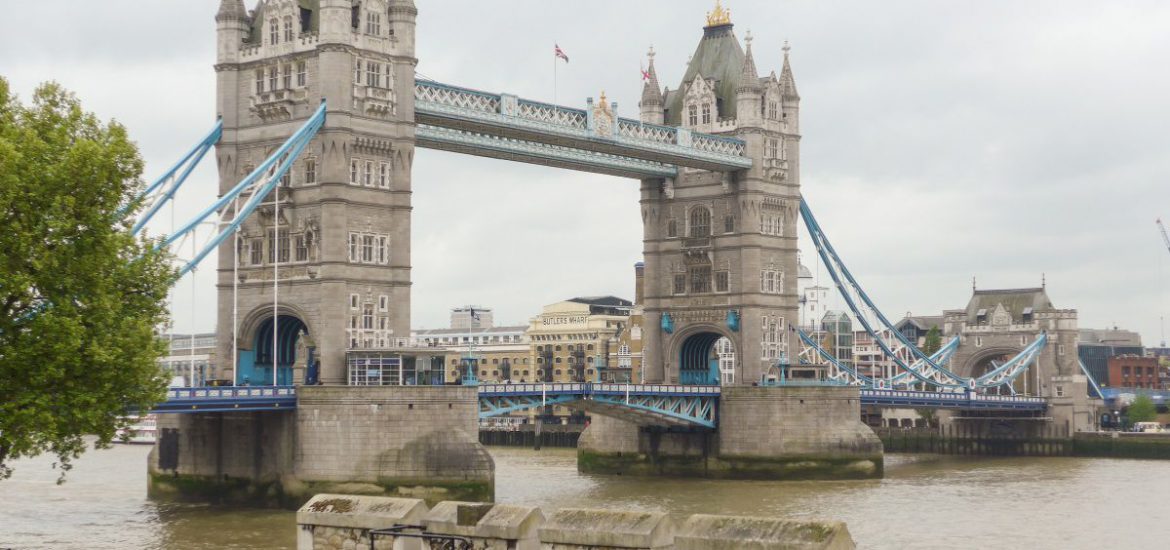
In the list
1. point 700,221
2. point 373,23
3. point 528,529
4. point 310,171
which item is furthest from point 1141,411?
point 528,529

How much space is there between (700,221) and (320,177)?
29453 mm

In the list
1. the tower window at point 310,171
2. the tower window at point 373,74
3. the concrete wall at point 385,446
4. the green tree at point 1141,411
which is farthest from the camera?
the green tree at point 1141,411

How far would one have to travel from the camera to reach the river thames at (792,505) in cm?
5209

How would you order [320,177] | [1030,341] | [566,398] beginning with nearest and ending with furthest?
1. [320,177]
2. [566,398]
3. [1030,341]

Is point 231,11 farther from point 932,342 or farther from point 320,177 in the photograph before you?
point 932,342

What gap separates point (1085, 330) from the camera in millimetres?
175000

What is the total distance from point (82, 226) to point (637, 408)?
4199cm

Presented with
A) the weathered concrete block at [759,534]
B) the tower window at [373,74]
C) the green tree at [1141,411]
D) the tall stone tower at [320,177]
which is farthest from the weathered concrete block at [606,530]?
the green tree at [1141,411]

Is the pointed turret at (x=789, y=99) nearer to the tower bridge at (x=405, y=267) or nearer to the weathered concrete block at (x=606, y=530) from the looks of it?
the tower bridge at (x=405, y=267)

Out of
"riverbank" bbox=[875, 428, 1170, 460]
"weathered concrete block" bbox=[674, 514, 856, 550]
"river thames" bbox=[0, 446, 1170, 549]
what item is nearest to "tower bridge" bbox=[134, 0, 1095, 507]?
"river thames" bbox=[0, 446, 1170, 549]

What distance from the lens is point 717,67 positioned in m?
89.0

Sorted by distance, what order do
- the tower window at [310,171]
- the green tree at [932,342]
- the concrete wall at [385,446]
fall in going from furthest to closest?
the green tree at [932,342], the tower window at [310,171], the concrete wall at [385,446]

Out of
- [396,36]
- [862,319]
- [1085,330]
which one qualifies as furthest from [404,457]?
[1085,330]

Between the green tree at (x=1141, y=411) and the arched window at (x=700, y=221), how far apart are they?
49651 mm
